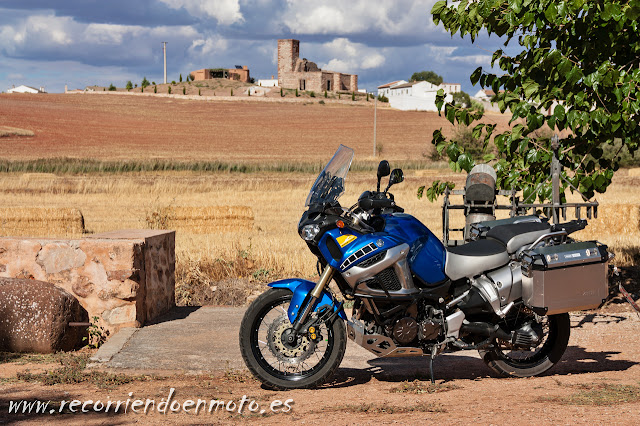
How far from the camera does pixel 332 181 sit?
231 inches

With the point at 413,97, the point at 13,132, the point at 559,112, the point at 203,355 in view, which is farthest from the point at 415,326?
the point at 413,97

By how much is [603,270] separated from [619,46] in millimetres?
3392

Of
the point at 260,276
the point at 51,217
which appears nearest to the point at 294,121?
the point at 51,217

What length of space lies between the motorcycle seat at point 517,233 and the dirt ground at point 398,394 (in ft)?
3.44

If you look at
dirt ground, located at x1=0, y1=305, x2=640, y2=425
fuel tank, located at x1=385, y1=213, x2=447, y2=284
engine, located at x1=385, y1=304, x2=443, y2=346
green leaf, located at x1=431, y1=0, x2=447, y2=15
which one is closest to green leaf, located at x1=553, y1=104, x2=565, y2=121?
green leaf, located at x1=431, y1=0, x2=447, y2=15

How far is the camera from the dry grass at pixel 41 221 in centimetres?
1714

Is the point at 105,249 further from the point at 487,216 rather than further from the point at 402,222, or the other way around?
the point at 487,216

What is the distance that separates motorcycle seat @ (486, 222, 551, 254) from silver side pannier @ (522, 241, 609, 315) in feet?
0.37

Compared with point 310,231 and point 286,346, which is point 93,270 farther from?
point 310,231

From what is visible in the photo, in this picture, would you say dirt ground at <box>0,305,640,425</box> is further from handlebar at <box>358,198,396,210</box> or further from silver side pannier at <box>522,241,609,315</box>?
handlebar at <box>358,198,396,210</box>

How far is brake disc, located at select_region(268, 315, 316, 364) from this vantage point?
577 centimetres

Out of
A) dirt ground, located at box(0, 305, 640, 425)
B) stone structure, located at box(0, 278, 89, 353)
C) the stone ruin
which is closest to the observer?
dirt ground, located at box(0, 305, 640, 425)

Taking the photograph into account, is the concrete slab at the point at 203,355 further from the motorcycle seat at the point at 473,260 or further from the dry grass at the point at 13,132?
the dry grass at the point at 13,132

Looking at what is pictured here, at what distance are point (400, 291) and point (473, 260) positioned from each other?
650 millimetres
